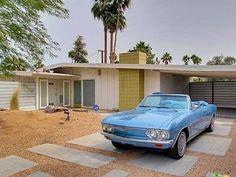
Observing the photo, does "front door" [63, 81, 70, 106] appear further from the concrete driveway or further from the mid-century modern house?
the concrete driveway

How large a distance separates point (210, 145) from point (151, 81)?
8383 millimetres

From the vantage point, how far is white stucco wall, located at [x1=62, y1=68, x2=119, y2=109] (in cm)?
1627

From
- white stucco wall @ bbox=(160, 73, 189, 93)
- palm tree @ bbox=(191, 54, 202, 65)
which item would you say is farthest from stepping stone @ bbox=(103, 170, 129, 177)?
palm tree @ bbox=(191, 54, 202, 65)

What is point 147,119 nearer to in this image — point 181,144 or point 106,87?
point 181,144

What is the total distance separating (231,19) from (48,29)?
12976 millimetres

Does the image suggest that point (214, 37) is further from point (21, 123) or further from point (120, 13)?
point (21, 123)

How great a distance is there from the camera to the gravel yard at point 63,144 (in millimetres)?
4850

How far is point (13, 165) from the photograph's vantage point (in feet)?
16.8

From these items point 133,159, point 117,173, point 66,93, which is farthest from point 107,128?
point 66,93

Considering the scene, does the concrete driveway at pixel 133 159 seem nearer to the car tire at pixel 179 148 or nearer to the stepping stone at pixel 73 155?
the stepping stone at pixel 73 155

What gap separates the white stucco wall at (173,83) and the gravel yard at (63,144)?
6002mm

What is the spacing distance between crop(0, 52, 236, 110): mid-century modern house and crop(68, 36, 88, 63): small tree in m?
26.5

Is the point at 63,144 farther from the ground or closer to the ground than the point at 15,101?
closer to the ground

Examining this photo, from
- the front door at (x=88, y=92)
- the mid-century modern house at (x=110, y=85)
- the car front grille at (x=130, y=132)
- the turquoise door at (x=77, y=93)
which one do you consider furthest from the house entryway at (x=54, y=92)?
the car front grille at (x=130, y=132)
